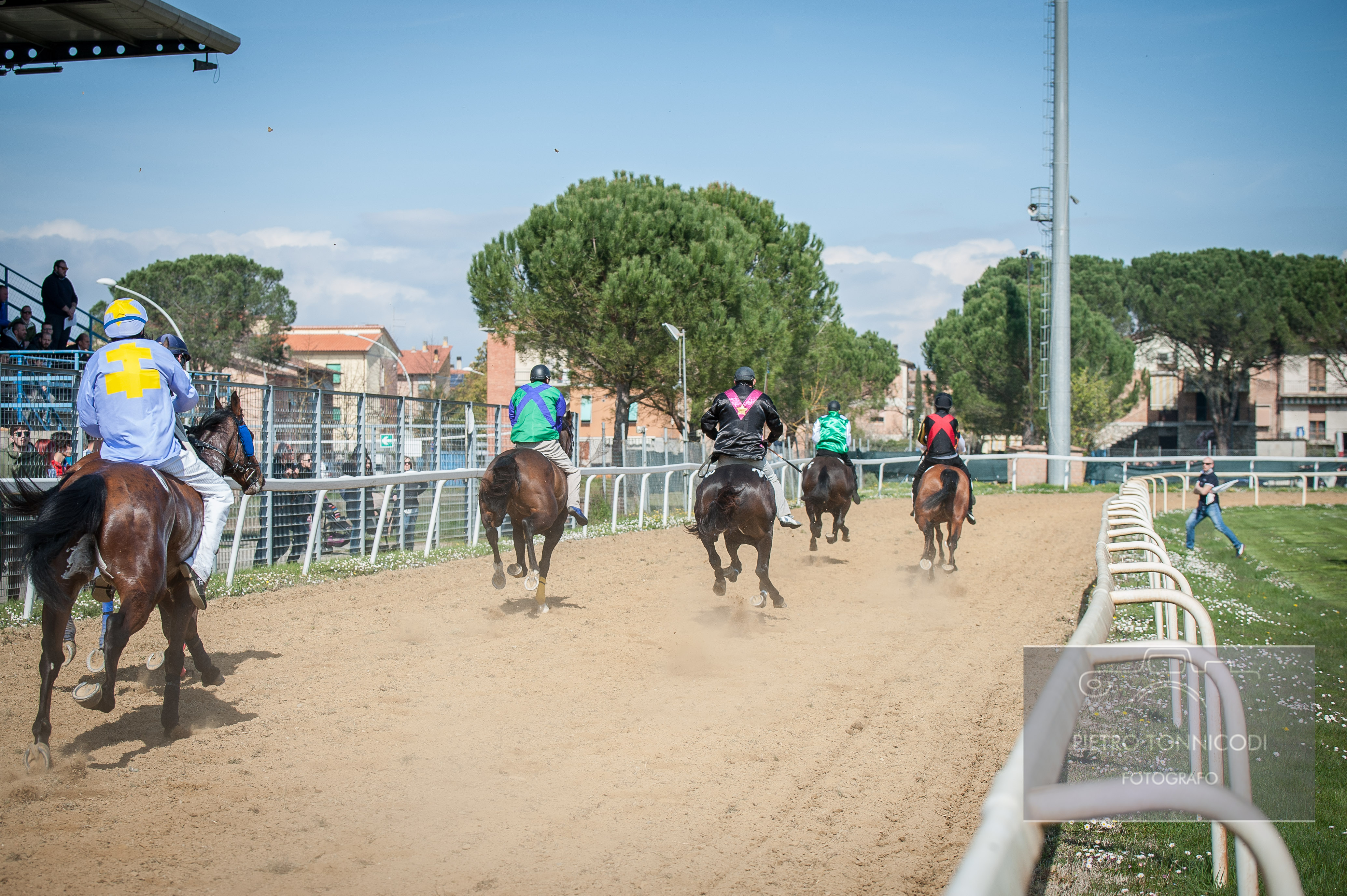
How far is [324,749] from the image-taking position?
508cm

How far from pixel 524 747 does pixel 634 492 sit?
15.7 m

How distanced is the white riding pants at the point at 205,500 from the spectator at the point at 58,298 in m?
10.5

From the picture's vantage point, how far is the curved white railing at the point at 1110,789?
1673 mm

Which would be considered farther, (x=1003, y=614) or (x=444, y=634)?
(x=1003, y=614)

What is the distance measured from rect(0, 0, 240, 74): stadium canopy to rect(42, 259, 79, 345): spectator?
111 inches

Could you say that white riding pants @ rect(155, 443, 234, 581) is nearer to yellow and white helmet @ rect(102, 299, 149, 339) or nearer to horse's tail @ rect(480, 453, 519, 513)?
yellow and white helmet @ rect(102, 299, 149, 339)

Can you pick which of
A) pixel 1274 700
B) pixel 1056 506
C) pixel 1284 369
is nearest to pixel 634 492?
pixel 1056 506

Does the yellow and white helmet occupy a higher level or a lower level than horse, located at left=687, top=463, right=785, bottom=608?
higher

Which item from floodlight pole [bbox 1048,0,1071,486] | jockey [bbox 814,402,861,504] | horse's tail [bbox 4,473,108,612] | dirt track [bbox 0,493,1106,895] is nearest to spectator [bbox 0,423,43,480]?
dirt track [bbox 0,493,1106,895]

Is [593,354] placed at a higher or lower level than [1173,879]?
higher

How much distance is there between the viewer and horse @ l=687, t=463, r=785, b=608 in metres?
8.84

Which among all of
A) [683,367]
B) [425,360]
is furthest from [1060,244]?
[425,360]

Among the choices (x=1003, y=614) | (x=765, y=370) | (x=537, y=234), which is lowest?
(x=1003, y=614)

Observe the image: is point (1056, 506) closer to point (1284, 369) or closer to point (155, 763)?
point (155, 763)
